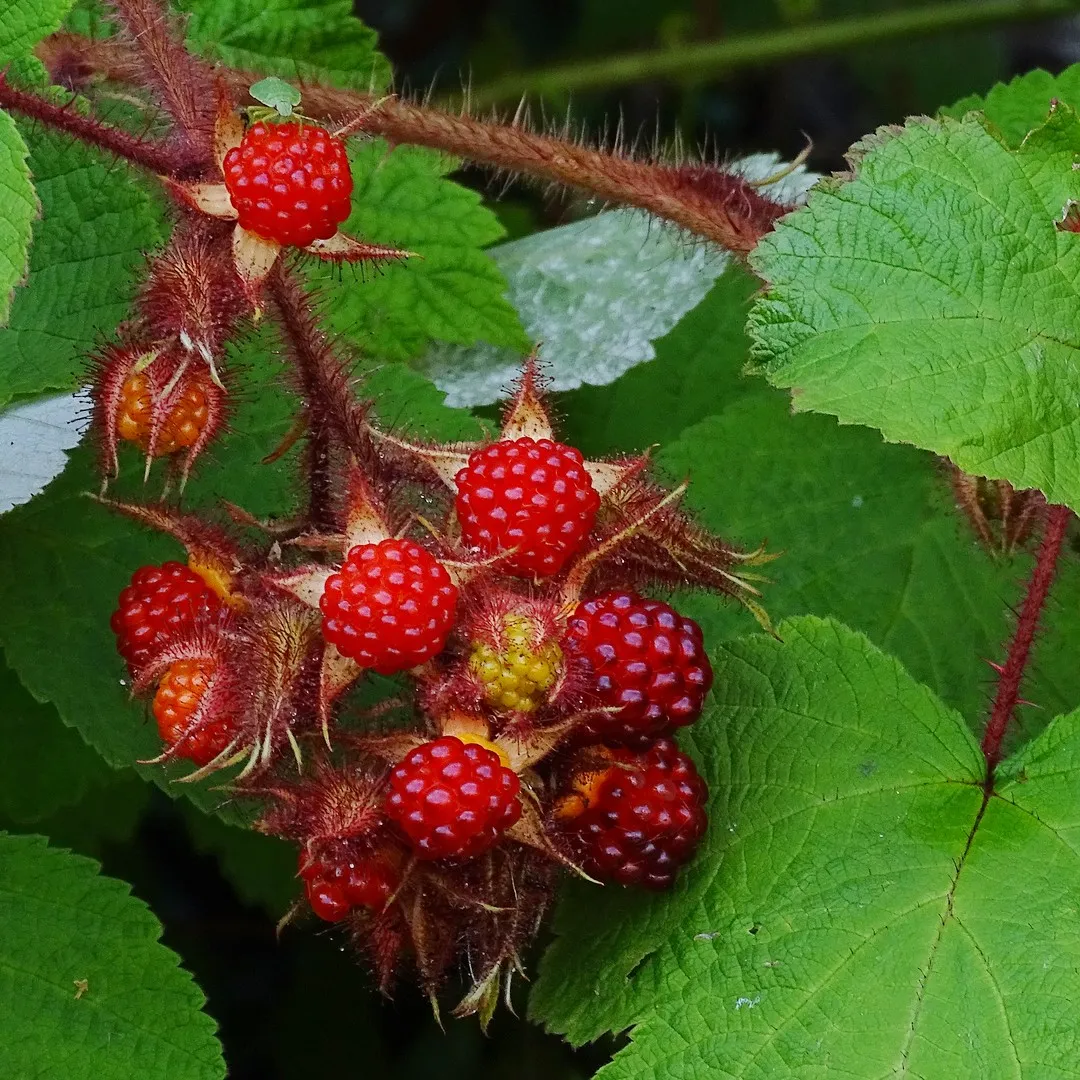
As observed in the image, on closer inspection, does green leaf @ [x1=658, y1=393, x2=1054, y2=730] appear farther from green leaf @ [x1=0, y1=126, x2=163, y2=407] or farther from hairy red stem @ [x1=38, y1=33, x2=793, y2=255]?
green leaf @ [x1=0, y1=126, x2=163, y2=407]

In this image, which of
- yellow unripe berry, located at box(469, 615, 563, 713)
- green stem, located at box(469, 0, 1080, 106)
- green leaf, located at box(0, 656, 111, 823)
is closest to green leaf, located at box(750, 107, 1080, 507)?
yellow unripe berry, located at box(469, 615, 563, 713)

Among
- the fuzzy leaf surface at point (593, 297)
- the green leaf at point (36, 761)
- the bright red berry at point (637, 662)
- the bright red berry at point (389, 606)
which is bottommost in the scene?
the green leaf at point (36, 761)

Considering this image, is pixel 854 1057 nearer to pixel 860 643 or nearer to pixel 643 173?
pixel 860 643

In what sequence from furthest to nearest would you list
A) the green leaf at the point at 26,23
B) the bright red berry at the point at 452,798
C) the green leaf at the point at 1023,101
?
the green leaf at the point at 1023,101 < the green leaf at the point at 26,23 < the bright red berry at the point at 452,798

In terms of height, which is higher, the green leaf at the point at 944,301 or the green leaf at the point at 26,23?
the green leaf at the point at 26,23

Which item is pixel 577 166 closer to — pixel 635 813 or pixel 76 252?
pixel 76 252

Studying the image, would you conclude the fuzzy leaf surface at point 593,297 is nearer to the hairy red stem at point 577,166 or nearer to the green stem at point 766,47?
the hairy red stem at point 577,166

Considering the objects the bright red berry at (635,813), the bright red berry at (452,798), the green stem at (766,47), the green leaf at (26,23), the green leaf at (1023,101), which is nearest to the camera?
the bright red berry at (452,798)

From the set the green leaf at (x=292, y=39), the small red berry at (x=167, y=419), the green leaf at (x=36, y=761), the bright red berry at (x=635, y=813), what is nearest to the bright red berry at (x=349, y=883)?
the bright red berry at (x=635, y=813)
